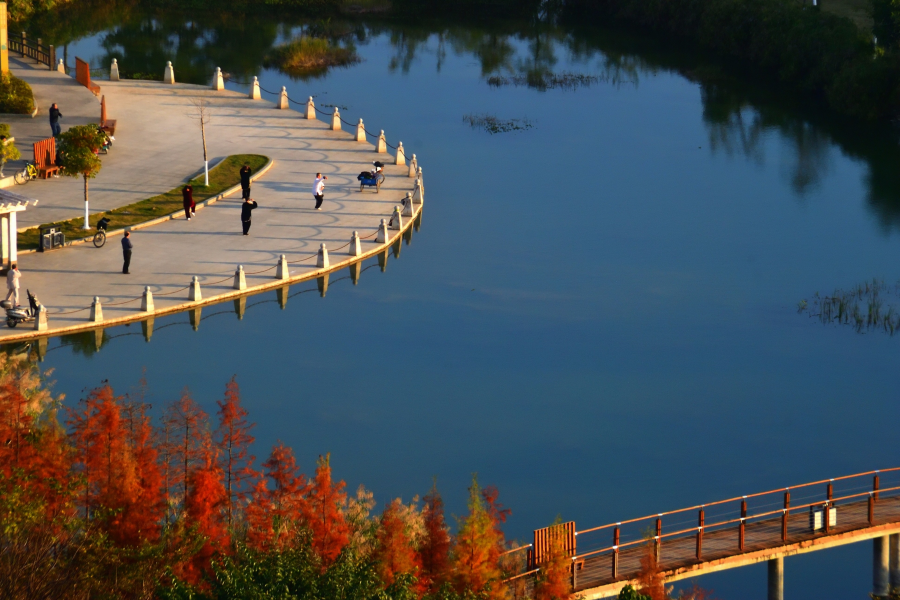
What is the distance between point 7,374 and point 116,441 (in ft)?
27.2

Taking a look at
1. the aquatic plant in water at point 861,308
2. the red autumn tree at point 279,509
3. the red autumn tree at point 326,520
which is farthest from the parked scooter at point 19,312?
the aquatic plant in water at point 861,308

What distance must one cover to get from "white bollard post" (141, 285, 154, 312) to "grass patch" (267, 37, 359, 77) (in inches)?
1573

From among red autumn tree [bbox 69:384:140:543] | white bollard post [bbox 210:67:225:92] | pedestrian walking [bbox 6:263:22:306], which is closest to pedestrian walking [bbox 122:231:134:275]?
pedestrian walking [bbox 6:263:22:306]

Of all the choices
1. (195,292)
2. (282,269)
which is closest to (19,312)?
(195,292)

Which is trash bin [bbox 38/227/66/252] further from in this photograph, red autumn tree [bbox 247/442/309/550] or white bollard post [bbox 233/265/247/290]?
red autumn tree [bbox 247/442/309/550]

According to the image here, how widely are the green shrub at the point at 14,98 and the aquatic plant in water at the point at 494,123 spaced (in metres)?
20.7

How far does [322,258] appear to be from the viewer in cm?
4450

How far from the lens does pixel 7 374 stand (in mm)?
32031

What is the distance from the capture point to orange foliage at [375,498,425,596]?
2211cm

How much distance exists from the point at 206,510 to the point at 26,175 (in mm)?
28896

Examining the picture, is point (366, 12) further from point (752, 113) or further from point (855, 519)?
point (855, 519)

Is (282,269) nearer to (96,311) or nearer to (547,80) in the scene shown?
(96,311)

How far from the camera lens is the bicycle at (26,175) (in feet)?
163

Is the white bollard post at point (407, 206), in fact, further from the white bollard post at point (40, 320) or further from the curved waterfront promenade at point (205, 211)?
the white bollard post at point (40, 320)
